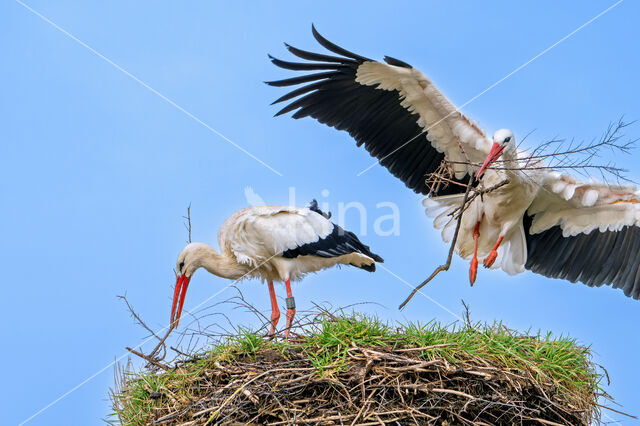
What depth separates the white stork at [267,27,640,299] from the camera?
22.3ft

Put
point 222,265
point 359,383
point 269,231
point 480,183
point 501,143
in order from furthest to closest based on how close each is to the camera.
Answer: point 222,265 → point 269,231 → point 480,183 → point 501,143 → point 359,383

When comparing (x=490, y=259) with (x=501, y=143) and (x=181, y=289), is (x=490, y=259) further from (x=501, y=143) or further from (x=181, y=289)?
(x=181, y=289)

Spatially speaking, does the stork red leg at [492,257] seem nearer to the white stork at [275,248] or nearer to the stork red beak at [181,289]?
the white stork at [275,248]

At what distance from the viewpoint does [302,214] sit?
6938 millimetres

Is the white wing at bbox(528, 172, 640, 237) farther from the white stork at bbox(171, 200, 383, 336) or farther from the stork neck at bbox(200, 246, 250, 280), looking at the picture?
the stork neck at bbox(200, 246, 250, 280)

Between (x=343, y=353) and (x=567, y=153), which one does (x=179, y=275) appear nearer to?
(x=343, y=353)

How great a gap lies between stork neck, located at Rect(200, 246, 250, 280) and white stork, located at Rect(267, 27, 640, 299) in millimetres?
1457

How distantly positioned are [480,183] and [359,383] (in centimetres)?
300

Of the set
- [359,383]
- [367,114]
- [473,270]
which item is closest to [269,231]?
[367,114]

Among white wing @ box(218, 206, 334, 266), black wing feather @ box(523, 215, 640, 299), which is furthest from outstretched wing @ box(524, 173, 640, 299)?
white wing @ box(218, 206, 334, 266)

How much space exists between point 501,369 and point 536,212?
10.5ft

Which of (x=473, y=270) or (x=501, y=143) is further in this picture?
(x=473, y=270)

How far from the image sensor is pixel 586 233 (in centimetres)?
719

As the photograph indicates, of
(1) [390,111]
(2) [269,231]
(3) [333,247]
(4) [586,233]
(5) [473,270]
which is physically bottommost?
(5) [473,270]
